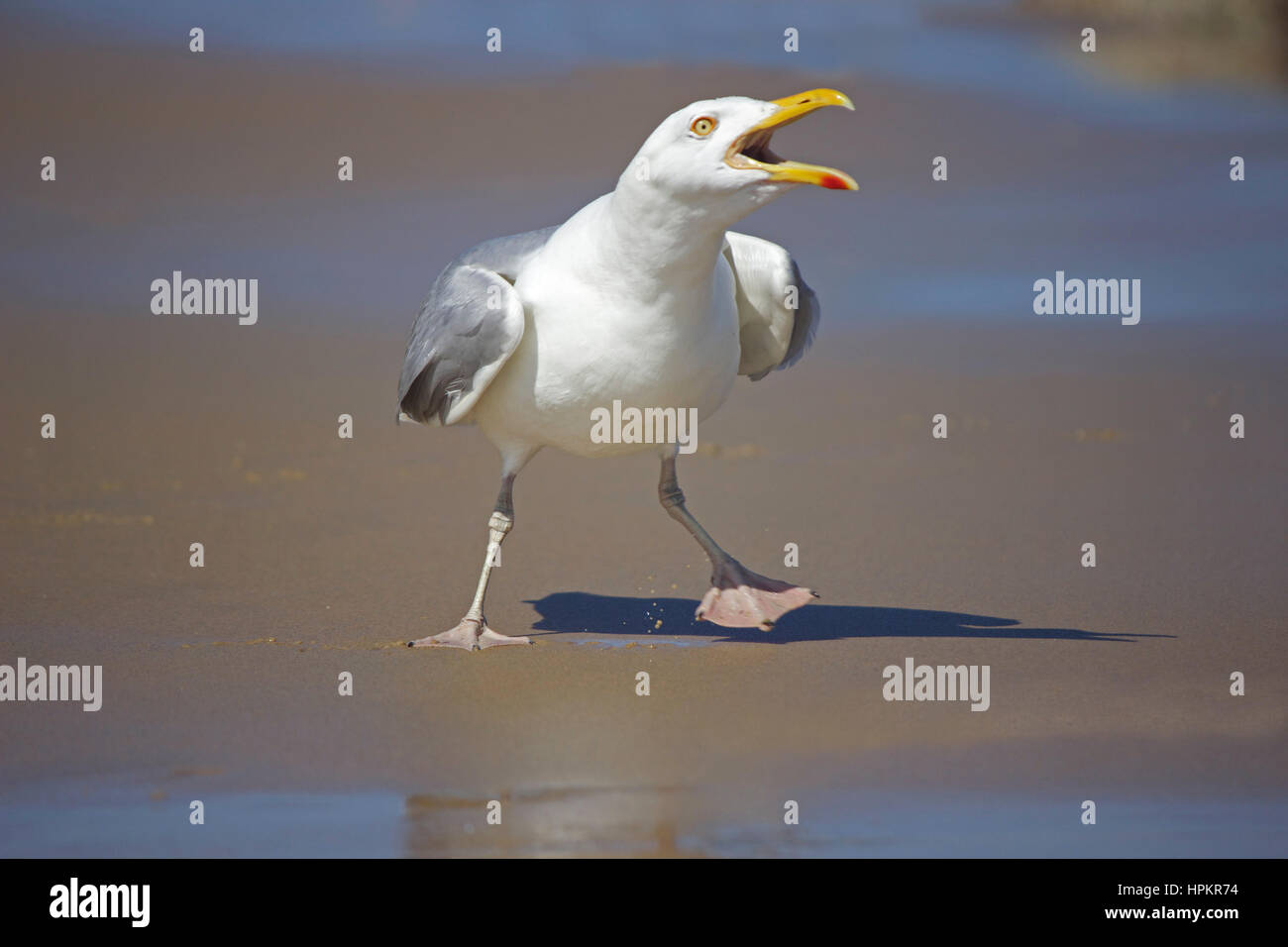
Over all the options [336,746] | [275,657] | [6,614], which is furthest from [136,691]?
[6,614]

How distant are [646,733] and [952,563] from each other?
3396 millimetres

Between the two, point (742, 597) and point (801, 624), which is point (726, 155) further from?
point (801, 624)

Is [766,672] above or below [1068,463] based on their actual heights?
below

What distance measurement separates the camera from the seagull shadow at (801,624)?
6.93 m

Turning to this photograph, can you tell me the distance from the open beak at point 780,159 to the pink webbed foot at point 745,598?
181 cm

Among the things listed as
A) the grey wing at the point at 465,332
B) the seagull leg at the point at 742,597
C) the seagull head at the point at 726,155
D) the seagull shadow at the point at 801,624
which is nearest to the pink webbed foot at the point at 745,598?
the seagull leg at the point at 742,597

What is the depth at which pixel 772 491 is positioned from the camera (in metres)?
10.7

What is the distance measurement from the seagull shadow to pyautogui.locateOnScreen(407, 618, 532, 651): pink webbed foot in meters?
0.37

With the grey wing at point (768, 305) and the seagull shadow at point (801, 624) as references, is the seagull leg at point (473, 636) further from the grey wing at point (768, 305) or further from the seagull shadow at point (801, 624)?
the grey wing at point (768, 305)

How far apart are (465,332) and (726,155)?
1345 millimetres

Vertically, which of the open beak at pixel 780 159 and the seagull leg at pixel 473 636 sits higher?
the open beak at pixel 780 159

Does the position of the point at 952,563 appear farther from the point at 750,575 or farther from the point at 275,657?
the point at 275,657

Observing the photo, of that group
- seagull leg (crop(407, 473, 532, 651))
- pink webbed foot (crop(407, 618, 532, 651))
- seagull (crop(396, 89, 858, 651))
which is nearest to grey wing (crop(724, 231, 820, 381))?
seagull (crop(396, 89, 858, 651))

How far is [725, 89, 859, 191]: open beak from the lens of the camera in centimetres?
572
